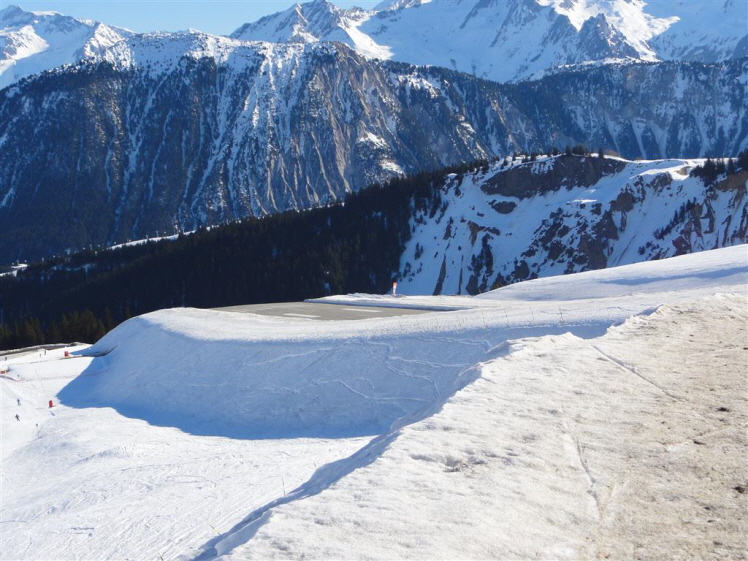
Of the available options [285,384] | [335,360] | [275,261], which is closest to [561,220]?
[275,261]

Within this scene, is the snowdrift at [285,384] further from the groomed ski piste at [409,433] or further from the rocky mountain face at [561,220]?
the rocky mountain face at [561,220]

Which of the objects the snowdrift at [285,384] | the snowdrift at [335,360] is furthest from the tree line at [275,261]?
the snowdrift at [285,384]

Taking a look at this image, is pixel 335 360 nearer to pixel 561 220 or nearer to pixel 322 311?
pixel 322 311

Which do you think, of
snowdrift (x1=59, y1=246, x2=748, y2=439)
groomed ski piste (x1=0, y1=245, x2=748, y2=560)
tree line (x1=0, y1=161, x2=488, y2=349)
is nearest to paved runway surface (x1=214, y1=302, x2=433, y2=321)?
groomed ski piste (x1=0, y1=245, x2=748, y2=560)

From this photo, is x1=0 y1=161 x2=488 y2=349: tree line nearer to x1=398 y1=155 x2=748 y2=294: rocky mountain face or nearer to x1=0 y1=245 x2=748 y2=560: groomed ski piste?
x1=398 y1=155 x2=748 y2=294: rocky mountain face

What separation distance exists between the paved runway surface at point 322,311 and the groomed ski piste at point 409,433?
1.40 meters

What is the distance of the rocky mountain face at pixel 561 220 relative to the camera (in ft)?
286

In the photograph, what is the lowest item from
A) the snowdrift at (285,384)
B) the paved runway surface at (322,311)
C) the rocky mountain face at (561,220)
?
the snowdrift at (285,384)

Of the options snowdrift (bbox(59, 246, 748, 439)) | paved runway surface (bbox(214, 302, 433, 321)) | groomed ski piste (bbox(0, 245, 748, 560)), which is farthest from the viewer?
paved runway surface (bbox(214, 302, 433, 321))

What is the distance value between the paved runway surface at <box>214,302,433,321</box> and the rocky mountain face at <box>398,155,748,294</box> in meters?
59.1

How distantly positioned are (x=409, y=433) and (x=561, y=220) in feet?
310

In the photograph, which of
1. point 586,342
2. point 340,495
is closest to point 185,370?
point 586,342

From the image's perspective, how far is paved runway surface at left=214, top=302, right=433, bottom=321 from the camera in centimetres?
3044

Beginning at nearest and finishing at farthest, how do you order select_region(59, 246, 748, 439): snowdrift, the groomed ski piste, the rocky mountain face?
the groomed ski piste, select_region(59, 246, 748, 439): snowdrift, the rocky mountain face
